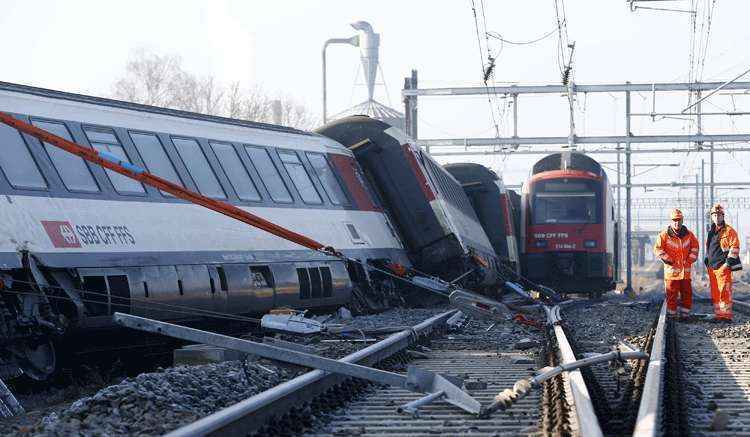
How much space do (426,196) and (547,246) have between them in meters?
9.39

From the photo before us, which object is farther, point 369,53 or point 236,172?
point 369,53

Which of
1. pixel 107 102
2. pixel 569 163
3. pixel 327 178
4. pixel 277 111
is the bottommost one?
pixel 327 178

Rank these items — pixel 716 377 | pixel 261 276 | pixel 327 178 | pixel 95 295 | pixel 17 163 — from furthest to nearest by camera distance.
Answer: pixel 327 178 → pixel 261 276 → pixel 95 295 → pixel 17 163 → pixel 716 377

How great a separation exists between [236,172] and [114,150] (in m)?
2.76

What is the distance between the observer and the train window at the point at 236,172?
15.4m

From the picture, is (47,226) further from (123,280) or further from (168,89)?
(168,89)

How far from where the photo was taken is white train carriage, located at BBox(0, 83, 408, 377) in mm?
10805

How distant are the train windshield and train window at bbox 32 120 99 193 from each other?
56.2 feet

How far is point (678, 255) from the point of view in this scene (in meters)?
18.5

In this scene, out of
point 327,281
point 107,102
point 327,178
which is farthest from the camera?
point 327,178

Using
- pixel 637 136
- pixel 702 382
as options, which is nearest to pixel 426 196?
pixel 702 382

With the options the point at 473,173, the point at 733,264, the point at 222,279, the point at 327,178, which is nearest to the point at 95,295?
the point at 222,279

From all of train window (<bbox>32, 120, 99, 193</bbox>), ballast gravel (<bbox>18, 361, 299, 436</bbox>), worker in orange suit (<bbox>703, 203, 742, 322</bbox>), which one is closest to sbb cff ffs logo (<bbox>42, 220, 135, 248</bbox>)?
train window (<bbox>32, 120, 99, 193</bbox>)

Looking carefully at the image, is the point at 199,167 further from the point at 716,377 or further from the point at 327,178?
the point at 716,377
